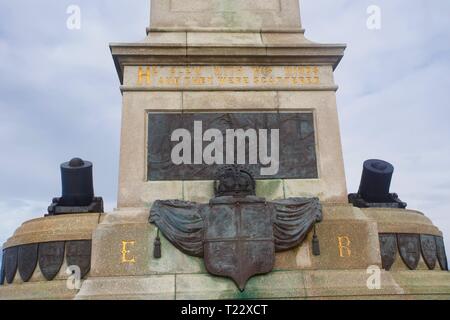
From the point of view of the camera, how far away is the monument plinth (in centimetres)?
775

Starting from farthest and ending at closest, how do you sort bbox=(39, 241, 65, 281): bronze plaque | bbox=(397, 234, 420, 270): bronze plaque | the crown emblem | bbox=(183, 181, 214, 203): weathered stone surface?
1. bbox=(397, 234, 420, 270): bronze plaque
2. bbox=(39, 241, 65, 281): bronze plaque
3. bbox=(183, 181, 214, 203): weathered stone surface
4. the crown emblem

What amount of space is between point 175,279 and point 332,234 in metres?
2.51

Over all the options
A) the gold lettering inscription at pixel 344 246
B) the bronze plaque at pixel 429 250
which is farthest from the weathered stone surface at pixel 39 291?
the bronze plaque at pixel 429 250

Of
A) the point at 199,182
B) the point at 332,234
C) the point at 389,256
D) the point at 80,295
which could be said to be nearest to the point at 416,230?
the point at 389,256

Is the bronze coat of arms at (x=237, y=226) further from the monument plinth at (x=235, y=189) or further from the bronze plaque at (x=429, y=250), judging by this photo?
the bronze plaque at (x=429, y=250)

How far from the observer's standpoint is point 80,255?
855 centimetres

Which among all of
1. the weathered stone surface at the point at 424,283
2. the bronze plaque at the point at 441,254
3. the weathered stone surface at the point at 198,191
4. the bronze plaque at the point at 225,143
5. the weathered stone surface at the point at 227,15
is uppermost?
the weathered stone surface at the point at 227,15

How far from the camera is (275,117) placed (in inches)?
354

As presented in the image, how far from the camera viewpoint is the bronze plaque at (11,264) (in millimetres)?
8906

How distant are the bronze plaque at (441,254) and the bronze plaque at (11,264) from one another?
24.1ft

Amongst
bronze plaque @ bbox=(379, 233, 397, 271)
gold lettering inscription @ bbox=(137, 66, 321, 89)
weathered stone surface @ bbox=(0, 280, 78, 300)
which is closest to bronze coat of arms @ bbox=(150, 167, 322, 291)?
bronze plaque @ bbox=(379, 233, 397, 271)

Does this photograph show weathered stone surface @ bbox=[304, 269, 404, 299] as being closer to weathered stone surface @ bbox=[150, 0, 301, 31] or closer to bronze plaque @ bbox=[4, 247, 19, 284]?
weathered stone surface @ bbox=[150, 0, 301, 31]

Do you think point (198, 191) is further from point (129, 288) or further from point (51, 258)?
point (51, 258)
